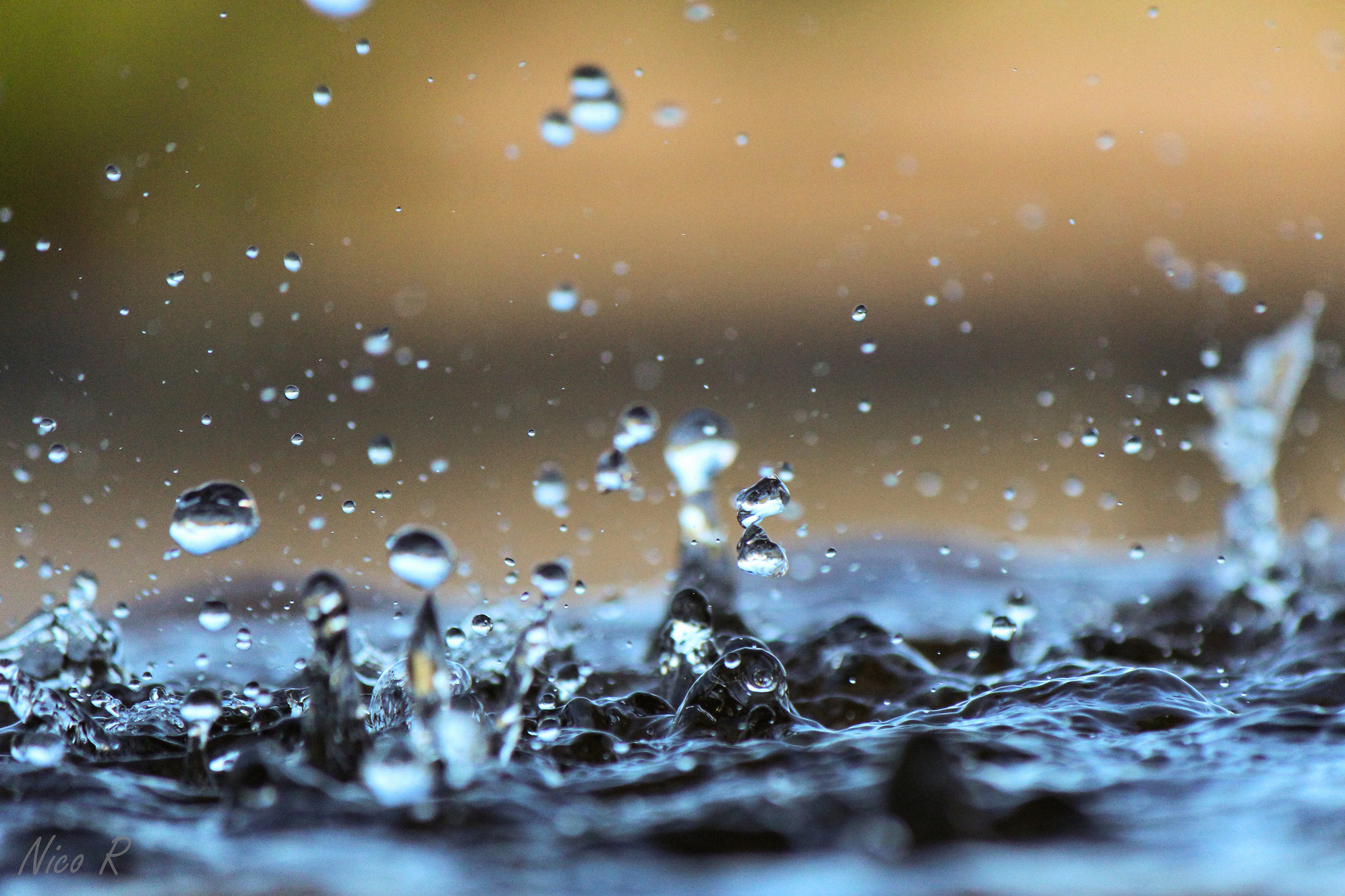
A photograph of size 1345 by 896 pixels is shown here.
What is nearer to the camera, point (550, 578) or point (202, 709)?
point (202, 709)

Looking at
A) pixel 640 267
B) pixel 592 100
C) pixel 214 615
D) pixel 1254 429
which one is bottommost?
pixel 214 615

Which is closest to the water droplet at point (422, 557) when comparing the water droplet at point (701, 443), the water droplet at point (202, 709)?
the water droplet at point (202, 709)

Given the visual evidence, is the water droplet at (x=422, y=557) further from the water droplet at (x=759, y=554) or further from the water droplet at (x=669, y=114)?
the water droplet at (x=669, y=114)

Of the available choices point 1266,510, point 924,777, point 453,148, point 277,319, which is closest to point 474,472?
point 277,319

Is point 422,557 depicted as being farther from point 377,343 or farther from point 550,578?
point 377,343

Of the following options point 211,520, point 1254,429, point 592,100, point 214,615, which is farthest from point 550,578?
point 1254,429

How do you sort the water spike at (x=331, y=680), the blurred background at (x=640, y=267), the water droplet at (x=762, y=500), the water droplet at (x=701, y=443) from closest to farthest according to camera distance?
the water spike at (x=331, y=680) → the water droplet at (x=762, y=500) → the water droplet at (x=701, y=443) → the blurred background at (x=640, y=267)
